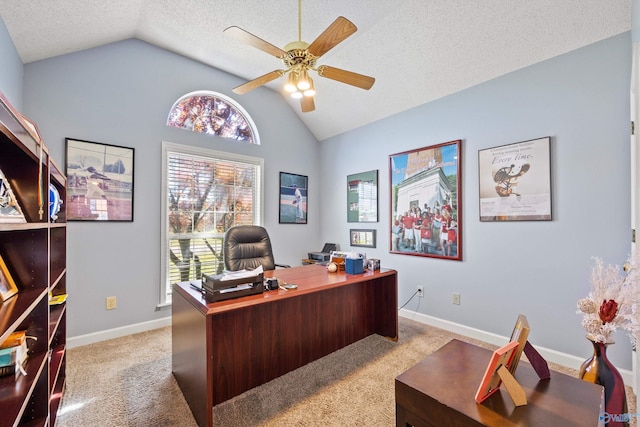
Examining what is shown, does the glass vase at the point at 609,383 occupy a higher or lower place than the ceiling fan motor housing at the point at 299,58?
lower

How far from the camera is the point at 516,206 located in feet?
8.27

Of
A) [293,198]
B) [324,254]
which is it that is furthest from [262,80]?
[324,254]

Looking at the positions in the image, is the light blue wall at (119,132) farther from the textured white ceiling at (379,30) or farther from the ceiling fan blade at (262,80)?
the ceiling fan blade at (262,80)

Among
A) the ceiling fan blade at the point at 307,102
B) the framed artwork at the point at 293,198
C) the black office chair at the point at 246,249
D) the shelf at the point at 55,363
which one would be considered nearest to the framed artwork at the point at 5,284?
the shelf at the point at 55,363

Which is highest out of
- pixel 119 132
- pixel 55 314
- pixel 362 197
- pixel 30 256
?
pixel 119 132

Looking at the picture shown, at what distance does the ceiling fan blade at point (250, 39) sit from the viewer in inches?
66.5

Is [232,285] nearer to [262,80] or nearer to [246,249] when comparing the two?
[246,249]

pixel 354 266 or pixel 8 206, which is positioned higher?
pixel 8 206

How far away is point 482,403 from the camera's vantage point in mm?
954

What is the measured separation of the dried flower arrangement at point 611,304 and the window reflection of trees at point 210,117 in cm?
367

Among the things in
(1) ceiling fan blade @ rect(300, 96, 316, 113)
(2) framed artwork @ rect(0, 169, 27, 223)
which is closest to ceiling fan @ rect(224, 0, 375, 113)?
(1) ceiling fan blade @ rect(300, 96, 316, 113)

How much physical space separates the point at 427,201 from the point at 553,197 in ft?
3.65

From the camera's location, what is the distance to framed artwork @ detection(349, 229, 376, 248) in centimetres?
376

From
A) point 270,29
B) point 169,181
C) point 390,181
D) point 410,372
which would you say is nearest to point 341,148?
point 390,181
